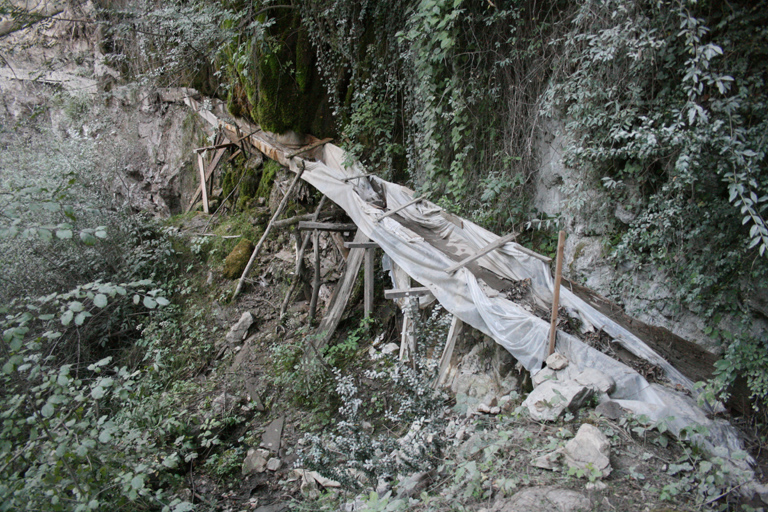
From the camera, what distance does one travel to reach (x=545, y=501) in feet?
7.77

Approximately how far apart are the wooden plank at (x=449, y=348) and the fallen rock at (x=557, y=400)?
55.6 inches

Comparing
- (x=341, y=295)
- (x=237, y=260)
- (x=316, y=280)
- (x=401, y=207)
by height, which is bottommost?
(x=237, y=260)

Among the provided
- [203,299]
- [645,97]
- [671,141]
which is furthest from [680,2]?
[203,299]

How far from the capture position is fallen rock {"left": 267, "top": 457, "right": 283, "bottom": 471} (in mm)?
4711

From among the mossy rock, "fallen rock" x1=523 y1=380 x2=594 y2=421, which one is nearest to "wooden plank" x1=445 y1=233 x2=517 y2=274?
"fallen rock" x1=523 y1=380 x2=594 y2=421

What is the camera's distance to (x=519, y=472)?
2.64m

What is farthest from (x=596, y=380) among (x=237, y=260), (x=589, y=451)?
(x=237, y=260)

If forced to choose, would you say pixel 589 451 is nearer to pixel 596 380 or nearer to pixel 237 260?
pixel 596 380

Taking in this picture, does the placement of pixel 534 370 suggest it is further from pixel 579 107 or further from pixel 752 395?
pixel 579 107

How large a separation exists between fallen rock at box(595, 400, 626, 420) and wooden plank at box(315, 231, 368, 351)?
3.82 meters

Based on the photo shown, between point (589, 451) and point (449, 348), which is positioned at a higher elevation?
point (589, 451)

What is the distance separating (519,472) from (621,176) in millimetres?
2926

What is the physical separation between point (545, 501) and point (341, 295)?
13.8 ft

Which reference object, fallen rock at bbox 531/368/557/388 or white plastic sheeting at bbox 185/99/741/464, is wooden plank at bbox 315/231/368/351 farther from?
fallen rock at bbox 531/368/557/388
